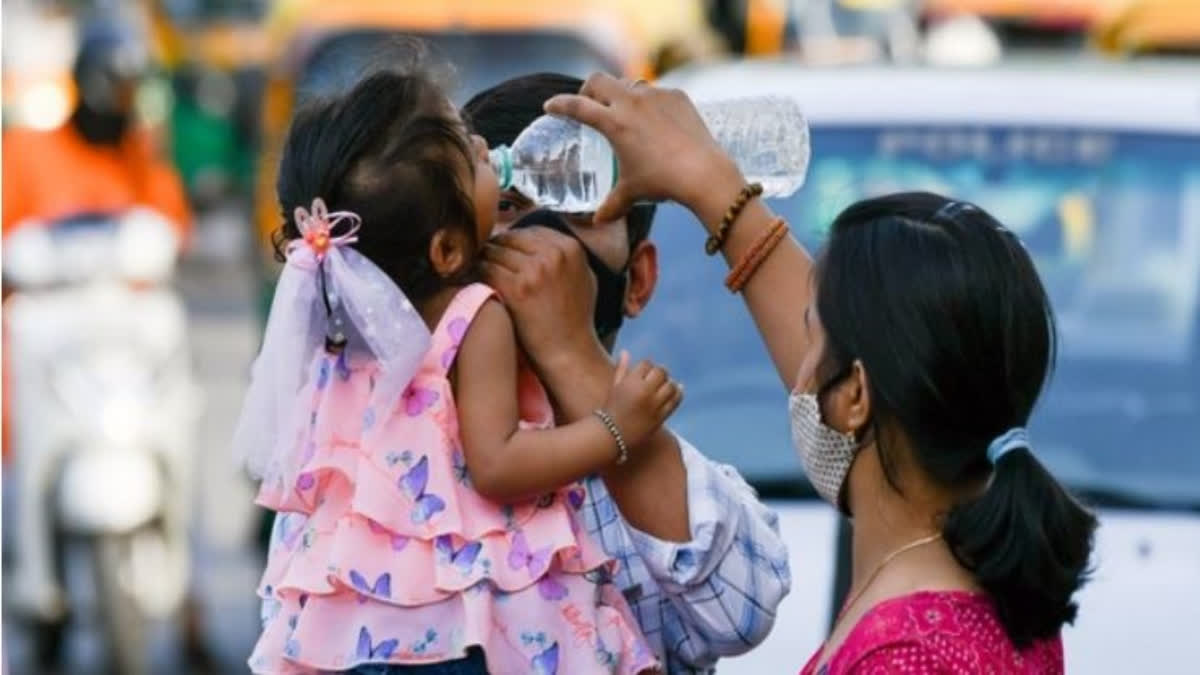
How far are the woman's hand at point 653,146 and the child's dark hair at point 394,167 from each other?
13 cm

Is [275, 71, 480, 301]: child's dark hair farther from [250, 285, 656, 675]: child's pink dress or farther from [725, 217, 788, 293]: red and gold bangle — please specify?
[725, 217, 788, 293]: red and gold bangle

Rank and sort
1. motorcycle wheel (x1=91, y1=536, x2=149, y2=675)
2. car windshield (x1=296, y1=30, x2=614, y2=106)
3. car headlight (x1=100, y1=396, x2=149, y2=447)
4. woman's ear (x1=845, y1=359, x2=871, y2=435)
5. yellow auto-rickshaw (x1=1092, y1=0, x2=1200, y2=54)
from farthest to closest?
car windshield (x1=296, y1=30, x2=614, y2=106) < yellow auto-rickshaw (x1=1092, y1=0, x2=1200, y2=54) < car headlight (x1=100, y1=396, x2=149, y2=447) < motorcycle wheel (x1=91, y1=536, x2=149, y2=675) < woman's ear (x1=845, y1=359, x2=871, y2=435)

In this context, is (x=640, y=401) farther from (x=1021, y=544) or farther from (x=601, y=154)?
(x=1021, y=544)

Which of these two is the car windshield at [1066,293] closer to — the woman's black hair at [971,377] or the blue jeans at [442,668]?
the blue jeans at [442,668]

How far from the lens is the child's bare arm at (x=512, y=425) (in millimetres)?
2779

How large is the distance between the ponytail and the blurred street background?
0.70m

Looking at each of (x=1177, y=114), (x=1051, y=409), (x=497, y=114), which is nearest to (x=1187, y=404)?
(x=1051, y=409)

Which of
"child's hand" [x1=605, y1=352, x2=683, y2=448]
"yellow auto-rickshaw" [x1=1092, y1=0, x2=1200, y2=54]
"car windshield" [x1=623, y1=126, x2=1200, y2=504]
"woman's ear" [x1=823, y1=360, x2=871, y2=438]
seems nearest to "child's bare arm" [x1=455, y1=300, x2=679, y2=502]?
"child's hand" [x1=605, y1=352, x2=683, y2=448]

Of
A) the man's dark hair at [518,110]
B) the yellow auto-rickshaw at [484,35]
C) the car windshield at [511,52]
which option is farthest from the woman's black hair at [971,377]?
the yellow auto-rickshaw at [484,35]

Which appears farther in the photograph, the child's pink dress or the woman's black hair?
the child's pink dress

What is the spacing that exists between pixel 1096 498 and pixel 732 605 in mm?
1962

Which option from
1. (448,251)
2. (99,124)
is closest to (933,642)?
(448,251)

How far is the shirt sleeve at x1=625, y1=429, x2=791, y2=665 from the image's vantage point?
2869mm

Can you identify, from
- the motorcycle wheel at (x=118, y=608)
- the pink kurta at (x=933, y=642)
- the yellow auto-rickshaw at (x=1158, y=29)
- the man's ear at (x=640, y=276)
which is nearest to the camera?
the pink kurta at (x=933, y=642)
